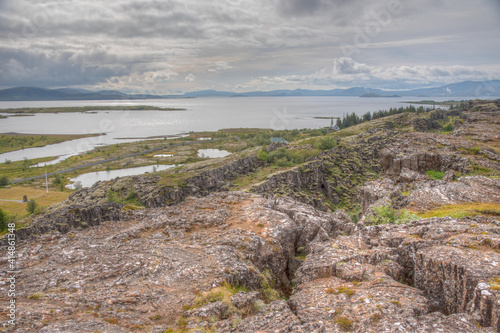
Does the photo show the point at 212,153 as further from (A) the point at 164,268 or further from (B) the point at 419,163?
(A) the point at 164,268

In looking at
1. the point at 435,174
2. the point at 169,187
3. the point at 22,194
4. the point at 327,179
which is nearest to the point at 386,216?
the point at 435,174

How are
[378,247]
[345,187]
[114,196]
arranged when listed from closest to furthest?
[378,247]
[114,196]
[345,187]

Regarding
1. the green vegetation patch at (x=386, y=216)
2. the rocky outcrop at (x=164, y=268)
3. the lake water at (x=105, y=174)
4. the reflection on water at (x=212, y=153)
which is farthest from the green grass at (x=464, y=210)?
the reflection on water at (x=212, y=153)

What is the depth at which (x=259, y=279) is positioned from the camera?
17.7m

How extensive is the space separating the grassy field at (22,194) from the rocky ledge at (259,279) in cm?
6980

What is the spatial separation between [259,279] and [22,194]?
103824 millimetres

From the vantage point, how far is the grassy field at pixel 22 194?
76.4 meters

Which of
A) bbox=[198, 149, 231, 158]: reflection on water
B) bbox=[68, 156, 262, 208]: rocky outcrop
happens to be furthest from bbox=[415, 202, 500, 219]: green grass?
bbox=[198, 149, 231, 158]: reflection on water

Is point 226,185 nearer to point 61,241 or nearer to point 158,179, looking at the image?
point 158,179

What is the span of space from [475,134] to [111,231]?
6822cm

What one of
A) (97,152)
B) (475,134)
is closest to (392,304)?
(475,134)

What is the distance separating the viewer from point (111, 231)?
22.4m

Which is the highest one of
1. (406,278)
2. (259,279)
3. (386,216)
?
(386,216)

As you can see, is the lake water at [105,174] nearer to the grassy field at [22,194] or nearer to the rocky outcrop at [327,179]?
the grassy field at [22,194]
